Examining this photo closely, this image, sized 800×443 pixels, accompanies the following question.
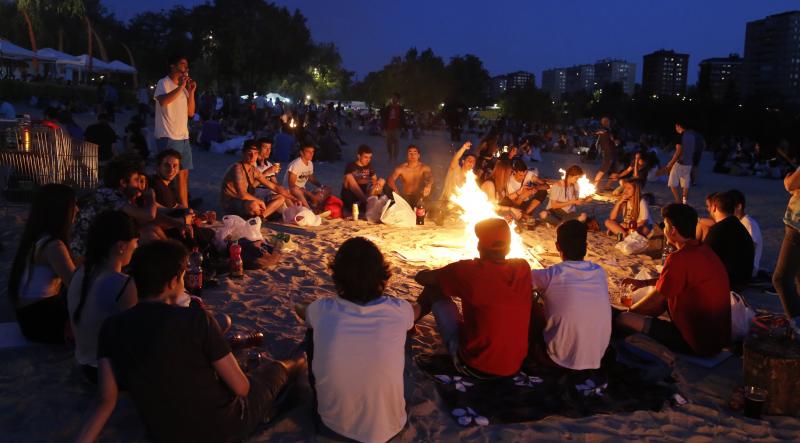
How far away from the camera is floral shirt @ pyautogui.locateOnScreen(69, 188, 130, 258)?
599cm

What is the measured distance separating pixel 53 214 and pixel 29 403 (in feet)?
4.20

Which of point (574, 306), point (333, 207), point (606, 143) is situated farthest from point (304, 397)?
point (606, 143)

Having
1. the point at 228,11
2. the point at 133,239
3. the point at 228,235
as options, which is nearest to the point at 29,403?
the point at 133,239

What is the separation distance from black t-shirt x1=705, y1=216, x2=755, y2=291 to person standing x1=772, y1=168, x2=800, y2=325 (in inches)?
21.7

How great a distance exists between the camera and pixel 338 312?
3.58 metres

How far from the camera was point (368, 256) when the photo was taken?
363cm

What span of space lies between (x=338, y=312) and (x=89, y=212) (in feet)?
11.7

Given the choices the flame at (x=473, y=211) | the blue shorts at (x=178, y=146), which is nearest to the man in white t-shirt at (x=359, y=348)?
the flame at (x=473, y=211)

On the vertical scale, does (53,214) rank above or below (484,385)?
above

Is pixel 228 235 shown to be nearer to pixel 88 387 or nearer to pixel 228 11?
pixel 88 387

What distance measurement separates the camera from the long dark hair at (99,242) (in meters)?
4.03

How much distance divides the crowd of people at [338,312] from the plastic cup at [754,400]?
2.53 ft

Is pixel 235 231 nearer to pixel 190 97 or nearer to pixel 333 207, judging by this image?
pixel 190 97

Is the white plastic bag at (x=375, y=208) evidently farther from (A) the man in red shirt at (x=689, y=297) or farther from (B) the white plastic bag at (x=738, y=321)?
(B) the white plastic bag at (x=738, y=321)
